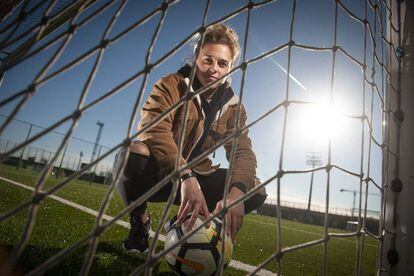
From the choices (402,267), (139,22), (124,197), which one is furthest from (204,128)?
(402,267)

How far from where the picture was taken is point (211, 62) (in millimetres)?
2576

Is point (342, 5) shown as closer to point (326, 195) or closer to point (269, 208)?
point (326, 195)

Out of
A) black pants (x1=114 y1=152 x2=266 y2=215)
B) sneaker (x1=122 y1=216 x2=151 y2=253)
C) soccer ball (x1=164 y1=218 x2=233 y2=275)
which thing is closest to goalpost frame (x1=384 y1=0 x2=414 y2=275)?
soccer ball (x1=164 y1=218 x2=233 y2=275)

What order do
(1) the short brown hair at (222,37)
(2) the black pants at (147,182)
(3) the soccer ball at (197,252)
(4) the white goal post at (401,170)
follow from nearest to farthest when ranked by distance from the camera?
1. (4) the white goal post at (401,170)
2. (3) the soccer ball at (197,252)
3. (2) the black pants at (147,182)
4. (1) the short brown hair at (222,37)

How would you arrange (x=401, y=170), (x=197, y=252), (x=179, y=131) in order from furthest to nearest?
(x=179, y=131)
(x=197, y=252)
(x=401, y=170)

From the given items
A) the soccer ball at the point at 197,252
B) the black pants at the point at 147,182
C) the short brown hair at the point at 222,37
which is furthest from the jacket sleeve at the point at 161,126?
the short brown hair at the point at 222,37

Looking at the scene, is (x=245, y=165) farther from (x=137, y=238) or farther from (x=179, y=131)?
(x=137, y=238)

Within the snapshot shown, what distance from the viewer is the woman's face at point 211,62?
257 cm

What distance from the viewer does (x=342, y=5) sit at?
181cm

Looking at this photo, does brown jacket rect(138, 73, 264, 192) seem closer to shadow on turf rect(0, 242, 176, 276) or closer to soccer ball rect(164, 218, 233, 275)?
soccer ball rect(164, 218, 233, 275)

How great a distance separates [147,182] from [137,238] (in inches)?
19.7

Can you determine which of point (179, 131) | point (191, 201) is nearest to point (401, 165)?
point (191, 201)

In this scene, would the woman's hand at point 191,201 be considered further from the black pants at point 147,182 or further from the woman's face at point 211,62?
the woman's face at point 211,62

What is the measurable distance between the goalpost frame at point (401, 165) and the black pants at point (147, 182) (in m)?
1.27
